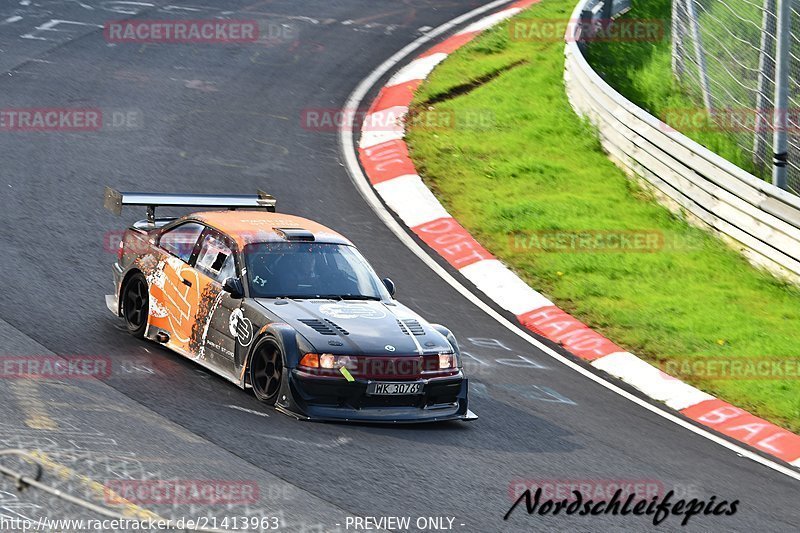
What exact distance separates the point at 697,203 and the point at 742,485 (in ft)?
21.7

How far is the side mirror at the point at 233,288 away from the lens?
416 inches

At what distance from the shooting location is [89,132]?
17.7 metres

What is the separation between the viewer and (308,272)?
1104 cm

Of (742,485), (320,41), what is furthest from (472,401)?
(320,41)

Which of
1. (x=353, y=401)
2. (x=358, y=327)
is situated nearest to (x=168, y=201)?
(x=358, y=327)

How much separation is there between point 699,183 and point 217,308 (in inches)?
297

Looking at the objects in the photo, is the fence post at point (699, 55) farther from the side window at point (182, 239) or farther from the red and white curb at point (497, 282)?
the side window at point (182, 239)

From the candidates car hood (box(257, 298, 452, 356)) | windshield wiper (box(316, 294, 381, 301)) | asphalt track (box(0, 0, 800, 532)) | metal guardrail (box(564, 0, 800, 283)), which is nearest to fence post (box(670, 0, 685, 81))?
metal guardrail (box(564, 0, 800, 283))

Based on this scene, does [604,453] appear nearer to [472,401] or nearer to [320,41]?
[472,401]

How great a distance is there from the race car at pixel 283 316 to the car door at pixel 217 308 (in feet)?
0.04

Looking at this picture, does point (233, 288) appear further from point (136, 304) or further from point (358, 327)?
point (136, 304)

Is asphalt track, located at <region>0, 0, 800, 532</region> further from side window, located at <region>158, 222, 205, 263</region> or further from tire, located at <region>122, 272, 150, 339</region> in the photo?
side window, located at <region>158, 222, 205, 263</region>

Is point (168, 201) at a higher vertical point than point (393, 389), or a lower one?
higher

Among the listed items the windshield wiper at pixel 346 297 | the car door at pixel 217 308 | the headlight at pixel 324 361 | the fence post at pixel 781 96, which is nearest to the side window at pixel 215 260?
the car door at pixel 217 308
